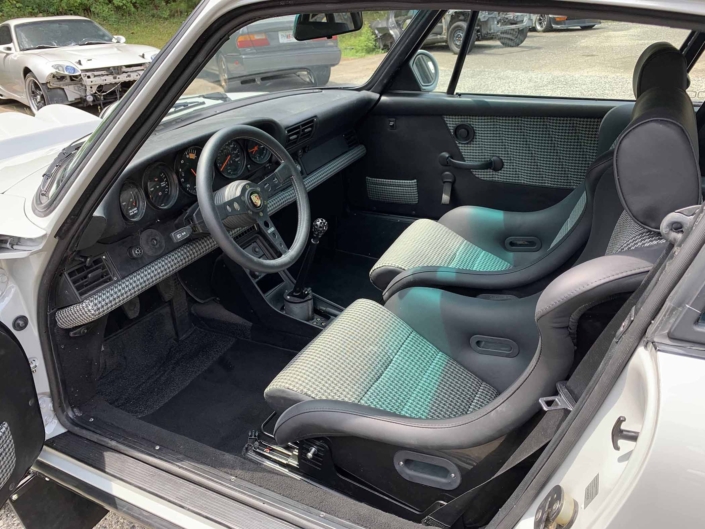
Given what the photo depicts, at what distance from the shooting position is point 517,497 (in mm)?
1092

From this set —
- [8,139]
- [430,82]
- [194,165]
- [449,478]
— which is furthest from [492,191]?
[8,139]

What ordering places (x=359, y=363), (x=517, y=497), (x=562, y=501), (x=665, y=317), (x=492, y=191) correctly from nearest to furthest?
1. (x=665, y=317)
2. (x=562, y=501)
3. (x=517, y=497)
4. (x=359, y=363)
5. (x=492, y=191)

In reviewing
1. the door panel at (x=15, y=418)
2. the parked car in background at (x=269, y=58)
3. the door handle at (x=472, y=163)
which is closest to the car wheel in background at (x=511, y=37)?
the door handle at (x=472, y=163)

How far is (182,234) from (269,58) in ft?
3.61

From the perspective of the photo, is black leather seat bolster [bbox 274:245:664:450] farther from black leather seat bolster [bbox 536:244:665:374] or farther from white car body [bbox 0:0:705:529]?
white car body [bbox 0:0:705:529]

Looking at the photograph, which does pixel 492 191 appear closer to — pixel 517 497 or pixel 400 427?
pixel 400 427

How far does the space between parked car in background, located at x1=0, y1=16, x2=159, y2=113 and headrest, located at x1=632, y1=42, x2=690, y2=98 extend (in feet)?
21.6

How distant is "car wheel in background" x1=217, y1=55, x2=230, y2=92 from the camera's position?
94.7 inches

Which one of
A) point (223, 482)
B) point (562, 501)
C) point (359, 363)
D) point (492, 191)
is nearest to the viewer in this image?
point (562, 501)

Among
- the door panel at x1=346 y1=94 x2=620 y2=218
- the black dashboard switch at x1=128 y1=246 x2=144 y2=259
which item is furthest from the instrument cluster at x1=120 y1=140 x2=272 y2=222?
the door panel at x1=346 y1=94 x2=620 y2=218

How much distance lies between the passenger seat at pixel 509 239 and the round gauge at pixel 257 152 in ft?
2.18

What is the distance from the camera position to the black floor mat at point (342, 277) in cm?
304

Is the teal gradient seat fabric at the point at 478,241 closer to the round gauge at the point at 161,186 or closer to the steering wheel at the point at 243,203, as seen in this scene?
the steering wheel at the point at 243,203

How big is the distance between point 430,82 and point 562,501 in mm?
2492
